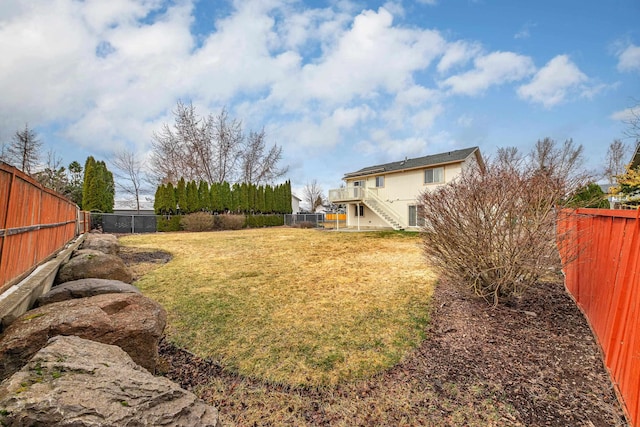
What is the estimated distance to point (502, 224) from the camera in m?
4.11

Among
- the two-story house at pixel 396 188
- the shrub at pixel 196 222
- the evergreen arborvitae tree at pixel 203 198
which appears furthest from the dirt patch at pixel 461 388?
the evergreen arborvitae tree at pixel 203 198

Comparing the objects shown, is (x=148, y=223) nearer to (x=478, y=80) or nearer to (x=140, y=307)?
(x=140, y=307)

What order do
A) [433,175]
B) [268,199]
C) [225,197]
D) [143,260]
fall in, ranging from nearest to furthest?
[143,260], [433,175], [225,197], [268,199]

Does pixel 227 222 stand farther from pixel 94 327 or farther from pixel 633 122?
pixel 633 122

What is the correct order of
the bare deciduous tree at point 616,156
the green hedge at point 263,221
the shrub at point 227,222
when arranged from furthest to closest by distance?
1. the green hedge at point 263,221
2. the bare deciduous tree at point 616,156
3. the shrub at point 227,222

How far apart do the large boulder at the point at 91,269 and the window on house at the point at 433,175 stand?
18.4 metres

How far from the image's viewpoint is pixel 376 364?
3252 mm

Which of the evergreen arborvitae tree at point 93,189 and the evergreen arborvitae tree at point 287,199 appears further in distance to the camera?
the evergreen arborvitae tree at point 287,199

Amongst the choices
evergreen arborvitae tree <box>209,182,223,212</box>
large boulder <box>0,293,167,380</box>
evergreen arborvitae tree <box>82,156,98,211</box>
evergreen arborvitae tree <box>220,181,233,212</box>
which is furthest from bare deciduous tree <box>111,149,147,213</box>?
large boulder <box>0,293,167,380</box>

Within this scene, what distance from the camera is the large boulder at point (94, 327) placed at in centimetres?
214

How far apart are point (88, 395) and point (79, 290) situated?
292 centimetres

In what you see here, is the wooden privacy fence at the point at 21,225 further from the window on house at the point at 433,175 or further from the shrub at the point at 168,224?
the window on house at the point at 433,175

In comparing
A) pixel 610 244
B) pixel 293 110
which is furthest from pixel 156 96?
pixel 610 244

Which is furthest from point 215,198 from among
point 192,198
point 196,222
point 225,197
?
point 196,222
